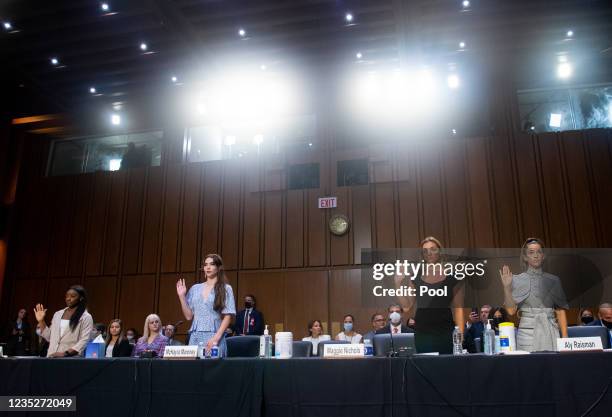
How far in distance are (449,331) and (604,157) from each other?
6.48 metres

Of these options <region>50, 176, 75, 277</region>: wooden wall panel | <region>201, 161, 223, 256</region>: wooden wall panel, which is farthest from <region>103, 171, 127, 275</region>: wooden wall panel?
<region>201, 161, 223, 256</region>: wooden wall panel

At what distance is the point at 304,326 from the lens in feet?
26.6

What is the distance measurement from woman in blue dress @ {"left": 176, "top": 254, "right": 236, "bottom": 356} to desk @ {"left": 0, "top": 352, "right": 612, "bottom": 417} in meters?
0.59

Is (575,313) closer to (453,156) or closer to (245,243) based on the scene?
(453,156)

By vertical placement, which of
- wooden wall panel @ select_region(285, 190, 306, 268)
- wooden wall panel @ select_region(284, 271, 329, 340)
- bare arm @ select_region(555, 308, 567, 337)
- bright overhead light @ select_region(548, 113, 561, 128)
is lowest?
bare arm @ select_region(555, 308, 567, 337)

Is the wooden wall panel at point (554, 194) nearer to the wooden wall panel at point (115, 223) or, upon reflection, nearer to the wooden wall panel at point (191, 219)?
the wooden wall panel at point (191, 219)

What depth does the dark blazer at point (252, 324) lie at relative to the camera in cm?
798

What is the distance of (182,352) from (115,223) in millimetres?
7459

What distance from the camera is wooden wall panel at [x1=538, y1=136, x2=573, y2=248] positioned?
7.62 m

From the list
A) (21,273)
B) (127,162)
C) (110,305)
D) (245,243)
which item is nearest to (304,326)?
(245,243)

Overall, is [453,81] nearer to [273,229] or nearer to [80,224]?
[273,229]

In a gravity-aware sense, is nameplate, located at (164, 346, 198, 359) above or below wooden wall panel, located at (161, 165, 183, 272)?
below

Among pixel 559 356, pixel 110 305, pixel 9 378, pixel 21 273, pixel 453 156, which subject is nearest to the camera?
pixel 559 356

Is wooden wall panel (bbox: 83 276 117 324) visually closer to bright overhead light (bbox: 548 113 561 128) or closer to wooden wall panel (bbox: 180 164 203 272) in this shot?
wooden wall panel (bbox: 180 164 203 272)
